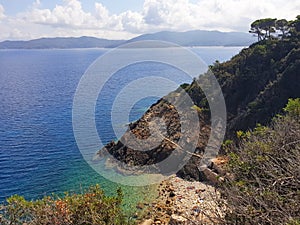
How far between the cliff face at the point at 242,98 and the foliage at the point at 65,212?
13.1 metres

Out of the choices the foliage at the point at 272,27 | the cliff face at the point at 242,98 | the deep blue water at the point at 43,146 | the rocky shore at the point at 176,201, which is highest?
the foliage at the point at 272,27

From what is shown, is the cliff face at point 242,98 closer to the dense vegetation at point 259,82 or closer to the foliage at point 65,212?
the dense vegetation at point 259,82

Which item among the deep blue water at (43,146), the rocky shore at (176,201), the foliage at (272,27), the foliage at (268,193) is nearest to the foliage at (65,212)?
the deep blue water at (43,146)

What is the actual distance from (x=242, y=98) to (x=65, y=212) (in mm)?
22010

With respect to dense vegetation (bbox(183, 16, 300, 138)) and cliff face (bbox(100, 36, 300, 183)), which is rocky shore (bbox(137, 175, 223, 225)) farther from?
dense vegetation (bbox(183, 16, 300, 138))

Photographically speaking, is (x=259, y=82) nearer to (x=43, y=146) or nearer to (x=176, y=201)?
(x=176, y=201)

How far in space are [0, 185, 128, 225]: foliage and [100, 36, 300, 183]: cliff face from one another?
1311 cm

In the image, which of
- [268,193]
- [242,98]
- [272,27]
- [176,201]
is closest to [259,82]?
[242,98]

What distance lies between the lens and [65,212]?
26.8 ft

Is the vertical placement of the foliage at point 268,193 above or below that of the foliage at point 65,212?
above

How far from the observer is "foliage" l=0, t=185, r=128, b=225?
8070mm

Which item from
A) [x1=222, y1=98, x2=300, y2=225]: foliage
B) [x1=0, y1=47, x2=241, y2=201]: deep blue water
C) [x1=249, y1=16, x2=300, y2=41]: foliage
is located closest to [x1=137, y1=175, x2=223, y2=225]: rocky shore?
[x1=0, y1=47, x2=241, y2=201]: deep blue water

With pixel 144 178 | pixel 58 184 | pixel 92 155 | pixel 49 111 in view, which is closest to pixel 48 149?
pixel 92 155

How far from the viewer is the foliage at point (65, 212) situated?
8.07 metres
